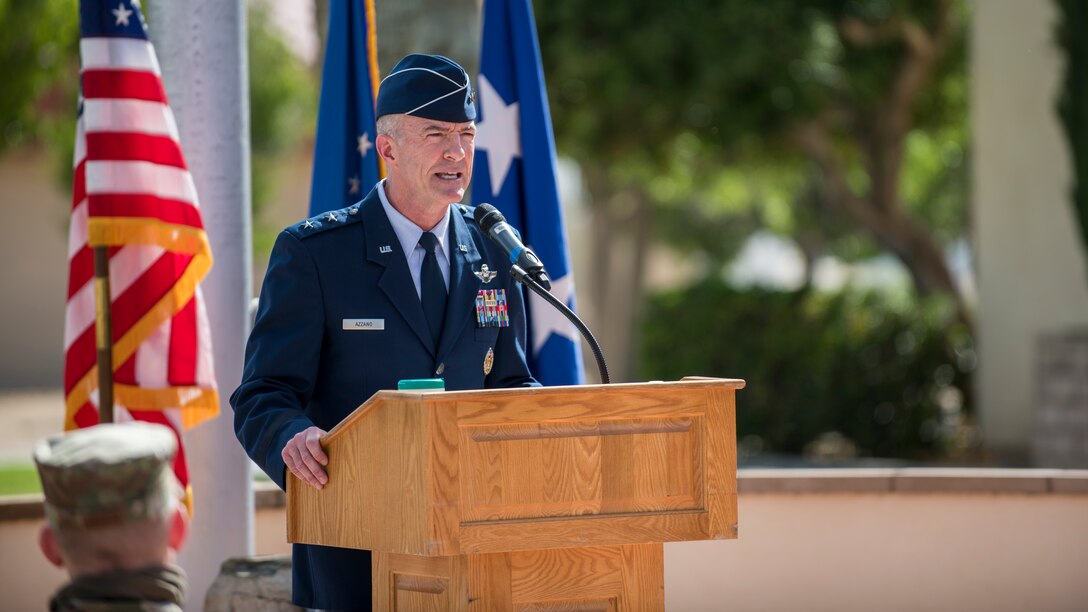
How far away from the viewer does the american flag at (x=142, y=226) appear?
17.2 feet

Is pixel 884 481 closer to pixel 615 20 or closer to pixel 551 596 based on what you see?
pixel 551 596

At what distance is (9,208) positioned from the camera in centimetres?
2700

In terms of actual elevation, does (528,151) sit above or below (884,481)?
above

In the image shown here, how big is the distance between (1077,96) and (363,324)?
9.86m

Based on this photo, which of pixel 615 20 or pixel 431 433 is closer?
pixel 431 433

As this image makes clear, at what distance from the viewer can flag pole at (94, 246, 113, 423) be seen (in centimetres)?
520

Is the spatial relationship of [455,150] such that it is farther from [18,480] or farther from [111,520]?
[18,480]

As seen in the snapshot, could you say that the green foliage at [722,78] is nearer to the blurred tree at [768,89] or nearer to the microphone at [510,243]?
the blurred tree at [768,89]

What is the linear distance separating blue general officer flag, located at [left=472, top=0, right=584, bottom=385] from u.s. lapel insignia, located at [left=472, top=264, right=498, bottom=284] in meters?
1.85

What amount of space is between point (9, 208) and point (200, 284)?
75.6 feet

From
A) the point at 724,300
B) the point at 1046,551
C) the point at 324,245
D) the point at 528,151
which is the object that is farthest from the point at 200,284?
the point at 724,300

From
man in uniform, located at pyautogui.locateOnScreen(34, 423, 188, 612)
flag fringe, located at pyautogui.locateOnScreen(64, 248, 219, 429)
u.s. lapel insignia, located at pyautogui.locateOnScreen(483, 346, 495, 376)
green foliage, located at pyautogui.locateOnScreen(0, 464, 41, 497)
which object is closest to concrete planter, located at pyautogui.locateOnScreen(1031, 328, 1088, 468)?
green foliage, located at pyautogui.locateOnScreen(0, 464, 41, 497)

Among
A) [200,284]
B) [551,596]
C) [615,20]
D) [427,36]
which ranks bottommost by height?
[551,596]

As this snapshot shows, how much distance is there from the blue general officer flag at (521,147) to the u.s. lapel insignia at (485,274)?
1853mm
